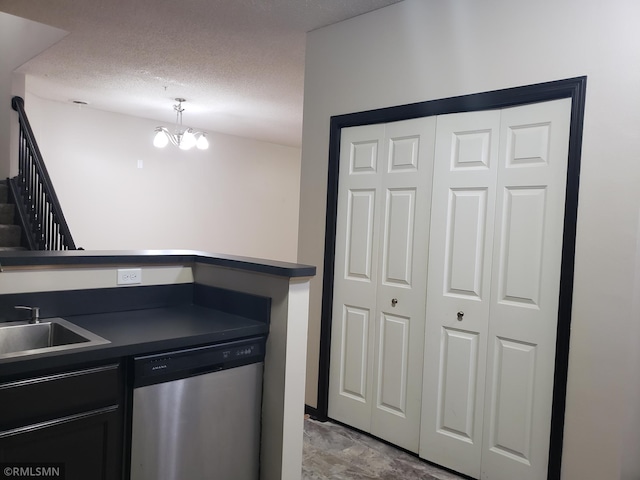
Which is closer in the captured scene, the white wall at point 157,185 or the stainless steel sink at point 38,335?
the stainless steel sink at point 38,335

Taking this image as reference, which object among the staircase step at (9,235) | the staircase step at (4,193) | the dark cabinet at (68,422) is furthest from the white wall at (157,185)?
the dark cabinet at (68,422)

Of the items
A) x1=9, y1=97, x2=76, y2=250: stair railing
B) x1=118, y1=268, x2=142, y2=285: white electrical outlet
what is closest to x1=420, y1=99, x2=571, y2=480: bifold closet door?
x1=118, y1=268, x2=142, y2=285: white electrical outlet

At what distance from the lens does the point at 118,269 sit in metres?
2.15

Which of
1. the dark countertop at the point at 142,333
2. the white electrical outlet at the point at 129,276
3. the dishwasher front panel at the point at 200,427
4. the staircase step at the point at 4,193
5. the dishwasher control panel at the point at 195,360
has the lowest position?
the dishwasher front panel at the point at 200,427

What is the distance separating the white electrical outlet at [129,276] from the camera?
2158mm

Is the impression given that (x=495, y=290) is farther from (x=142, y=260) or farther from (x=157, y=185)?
(x=157, y=185)

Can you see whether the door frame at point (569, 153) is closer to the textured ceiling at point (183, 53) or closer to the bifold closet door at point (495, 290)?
the bifold closet door at point (495, 290)

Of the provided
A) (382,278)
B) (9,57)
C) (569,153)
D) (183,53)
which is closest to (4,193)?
(9,57)

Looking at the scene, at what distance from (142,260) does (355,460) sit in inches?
61.7

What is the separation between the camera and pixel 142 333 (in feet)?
5.90

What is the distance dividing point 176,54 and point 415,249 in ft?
8.62

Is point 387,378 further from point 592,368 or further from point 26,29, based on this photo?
point 26,29

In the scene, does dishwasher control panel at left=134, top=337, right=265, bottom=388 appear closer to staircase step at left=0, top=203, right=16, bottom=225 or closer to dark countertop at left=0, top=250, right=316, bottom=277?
dark countertop at left=0, top=250, right=316, bottom=277

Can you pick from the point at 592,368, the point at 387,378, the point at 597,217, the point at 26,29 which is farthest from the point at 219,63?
the point at 592,368
